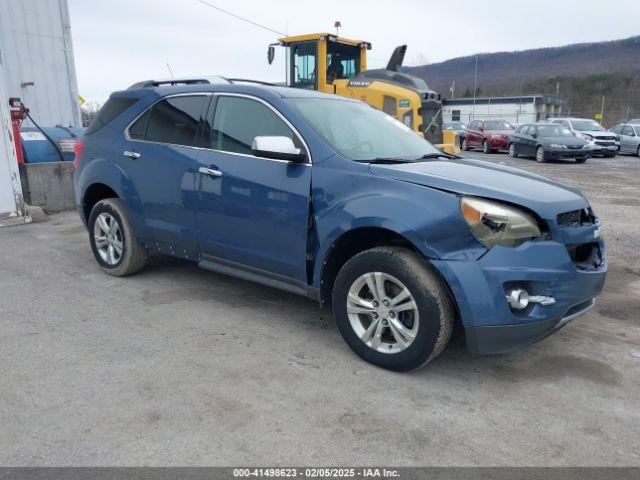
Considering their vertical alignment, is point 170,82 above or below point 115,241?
above

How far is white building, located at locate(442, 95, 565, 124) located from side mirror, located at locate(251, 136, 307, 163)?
134 ft

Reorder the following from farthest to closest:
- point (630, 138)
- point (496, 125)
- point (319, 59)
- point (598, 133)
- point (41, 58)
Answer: point (496, 125) < point (630, 138) < point (598, 133) < point (319, 59) < point (41, 58)

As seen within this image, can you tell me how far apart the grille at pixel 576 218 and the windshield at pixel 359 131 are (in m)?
1.20

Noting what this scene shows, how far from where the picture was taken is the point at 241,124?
13.8 ft

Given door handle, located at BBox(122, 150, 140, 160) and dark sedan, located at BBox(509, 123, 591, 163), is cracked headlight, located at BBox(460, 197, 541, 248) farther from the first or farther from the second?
dark sedan, located at BBox(509, 123, 591, 163)

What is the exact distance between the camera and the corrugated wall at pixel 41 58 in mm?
10859

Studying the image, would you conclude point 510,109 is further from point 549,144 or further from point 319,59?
point 319,59

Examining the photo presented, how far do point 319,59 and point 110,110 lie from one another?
711 centimetres

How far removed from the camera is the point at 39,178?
8805 mm

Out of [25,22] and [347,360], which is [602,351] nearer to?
[347,360]

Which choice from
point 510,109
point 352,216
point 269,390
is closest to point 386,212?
point 352,216

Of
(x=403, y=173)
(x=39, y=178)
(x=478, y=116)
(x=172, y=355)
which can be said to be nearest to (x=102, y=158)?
(x=172, y=355)

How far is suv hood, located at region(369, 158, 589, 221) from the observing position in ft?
10.4

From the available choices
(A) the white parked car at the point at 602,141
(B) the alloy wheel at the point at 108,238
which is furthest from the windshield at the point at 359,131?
(A) the white parked car at the point at 602,141
